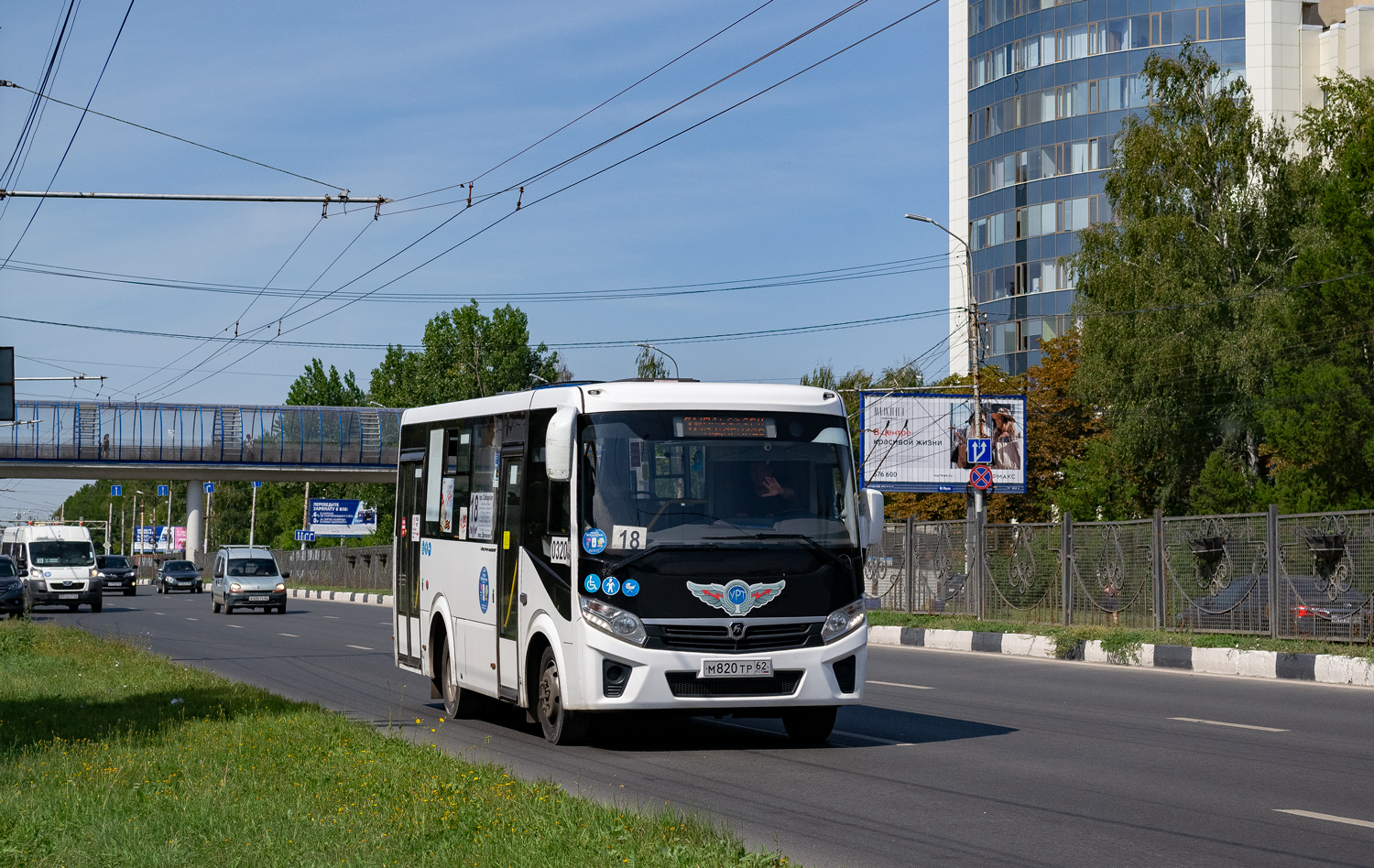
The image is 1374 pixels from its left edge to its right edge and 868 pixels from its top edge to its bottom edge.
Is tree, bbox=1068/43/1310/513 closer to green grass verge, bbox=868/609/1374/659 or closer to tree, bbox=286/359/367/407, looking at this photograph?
green grass verge, bbox=868/609/1374/659

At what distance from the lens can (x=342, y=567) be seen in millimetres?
70062

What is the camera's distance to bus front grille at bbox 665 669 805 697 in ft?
36.4

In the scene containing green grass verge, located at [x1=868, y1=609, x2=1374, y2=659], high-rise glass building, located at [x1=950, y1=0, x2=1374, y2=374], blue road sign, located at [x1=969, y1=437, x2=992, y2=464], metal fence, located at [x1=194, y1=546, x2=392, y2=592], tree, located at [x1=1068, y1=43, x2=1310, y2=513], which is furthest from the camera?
high-rise glass building, located at [x1=950, y1=0, x2=1374, y2=374]

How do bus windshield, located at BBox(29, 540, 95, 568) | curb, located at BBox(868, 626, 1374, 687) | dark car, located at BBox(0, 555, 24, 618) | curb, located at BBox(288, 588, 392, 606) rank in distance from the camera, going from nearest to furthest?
curb, located at BBox(868, 626, 1374, 687), dark car, located at BBox(0, 555, 24, 618), bus windshield, located at BBox(29, 540, 95, 568), curb, located at BBox(288, 588, 392, 606)

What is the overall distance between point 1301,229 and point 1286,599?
94.1 ft

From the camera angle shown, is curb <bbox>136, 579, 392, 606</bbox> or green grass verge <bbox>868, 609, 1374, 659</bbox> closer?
green grass verge <bbox>868, 609, 1374, 659</bbox>

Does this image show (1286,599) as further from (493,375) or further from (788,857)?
(493,375)

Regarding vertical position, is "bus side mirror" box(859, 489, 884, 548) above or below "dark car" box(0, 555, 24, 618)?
above

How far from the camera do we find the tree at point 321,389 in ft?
422

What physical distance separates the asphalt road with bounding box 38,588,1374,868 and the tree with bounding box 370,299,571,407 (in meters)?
84.2

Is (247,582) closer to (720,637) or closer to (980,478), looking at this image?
(980,478)

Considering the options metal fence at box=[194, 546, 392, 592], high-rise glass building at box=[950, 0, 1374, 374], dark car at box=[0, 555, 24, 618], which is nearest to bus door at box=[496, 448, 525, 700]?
dark car at box=[0, 555, 24, 618]

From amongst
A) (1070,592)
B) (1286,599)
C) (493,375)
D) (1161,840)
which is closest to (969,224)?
(493,375)

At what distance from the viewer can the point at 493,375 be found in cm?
10288
